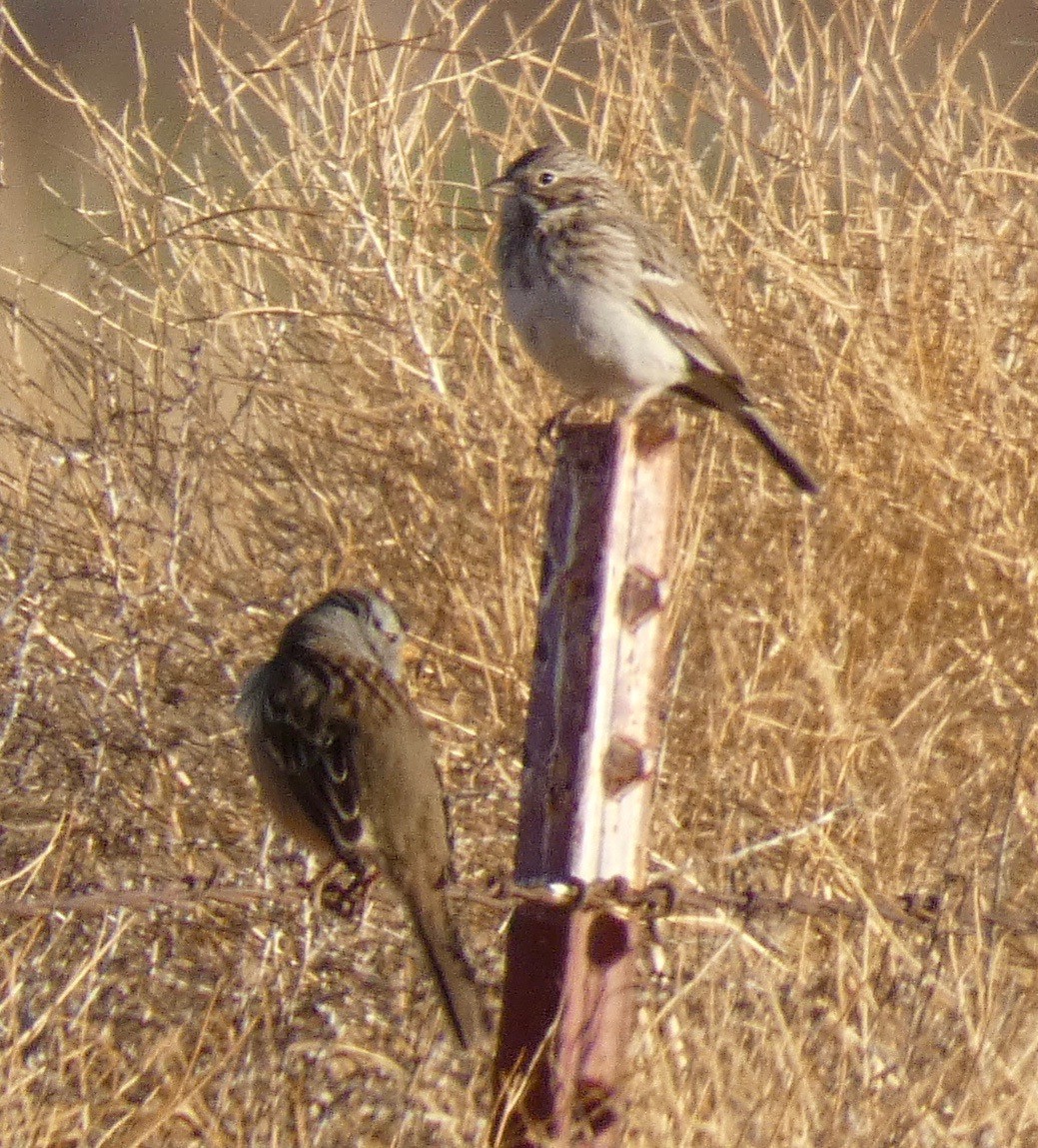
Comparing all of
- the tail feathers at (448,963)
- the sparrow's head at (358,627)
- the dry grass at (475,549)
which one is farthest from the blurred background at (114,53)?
the tail feathers at (448,963)

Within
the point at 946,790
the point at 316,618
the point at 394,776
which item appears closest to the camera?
the point at 394,776

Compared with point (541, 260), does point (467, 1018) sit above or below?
below

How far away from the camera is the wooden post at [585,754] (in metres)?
3.64

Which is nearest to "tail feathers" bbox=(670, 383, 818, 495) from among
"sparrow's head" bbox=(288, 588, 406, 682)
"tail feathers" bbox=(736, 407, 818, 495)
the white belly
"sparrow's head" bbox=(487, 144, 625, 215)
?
"tail feathers" bbox=(736, 407, 818, 495)

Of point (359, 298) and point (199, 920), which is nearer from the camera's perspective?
point (199, 920)

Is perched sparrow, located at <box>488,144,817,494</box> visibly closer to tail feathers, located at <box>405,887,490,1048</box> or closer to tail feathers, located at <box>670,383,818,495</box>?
tail feathers, located at <box>670,383,818,495</box>

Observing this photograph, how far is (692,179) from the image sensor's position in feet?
A: 18.8

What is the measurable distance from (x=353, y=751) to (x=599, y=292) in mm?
1537

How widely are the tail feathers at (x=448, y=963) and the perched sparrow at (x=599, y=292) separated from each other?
1.55 m

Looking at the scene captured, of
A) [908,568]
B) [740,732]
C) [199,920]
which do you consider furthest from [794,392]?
[199,920]

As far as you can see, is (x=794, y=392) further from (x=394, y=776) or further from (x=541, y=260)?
(x=394, y=776)

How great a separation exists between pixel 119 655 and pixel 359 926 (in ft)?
2.94

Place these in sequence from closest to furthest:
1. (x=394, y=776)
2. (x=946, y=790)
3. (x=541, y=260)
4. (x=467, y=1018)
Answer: (x=467, y=1018)
(x=394, y=776)
(x=946, y=790)
(x=541, y=260)

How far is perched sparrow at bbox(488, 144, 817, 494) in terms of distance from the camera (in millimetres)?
5539
